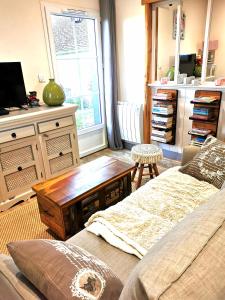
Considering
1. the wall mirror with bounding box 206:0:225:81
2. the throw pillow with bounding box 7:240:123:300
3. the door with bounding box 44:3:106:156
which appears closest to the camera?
the throw pillow with bounding box 7:240:123:300

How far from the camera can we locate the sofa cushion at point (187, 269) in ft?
1.58

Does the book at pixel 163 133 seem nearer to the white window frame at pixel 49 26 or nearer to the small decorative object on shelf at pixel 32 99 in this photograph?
the white window frame at pixel 49 26

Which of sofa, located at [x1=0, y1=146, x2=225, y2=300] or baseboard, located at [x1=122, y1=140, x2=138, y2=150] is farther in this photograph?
baseboard, located at [x1=122, y1=140, x2=138, y2=150]

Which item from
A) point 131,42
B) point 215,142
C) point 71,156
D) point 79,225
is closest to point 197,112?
point 215,142

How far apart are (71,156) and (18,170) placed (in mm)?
663

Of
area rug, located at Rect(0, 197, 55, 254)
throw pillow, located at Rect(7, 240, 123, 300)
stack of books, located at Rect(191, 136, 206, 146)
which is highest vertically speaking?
throw pillow, located at Rect(7, 240, 123, 300)

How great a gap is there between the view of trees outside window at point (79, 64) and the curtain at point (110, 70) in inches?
6.5

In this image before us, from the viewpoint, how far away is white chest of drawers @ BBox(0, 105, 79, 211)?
2145 millimetres

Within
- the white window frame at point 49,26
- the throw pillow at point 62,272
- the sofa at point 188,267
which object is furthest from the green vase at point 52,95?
the sofa at point 188,267

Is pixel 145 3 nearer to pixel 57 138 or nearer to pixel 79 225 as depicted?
pixel 57 138

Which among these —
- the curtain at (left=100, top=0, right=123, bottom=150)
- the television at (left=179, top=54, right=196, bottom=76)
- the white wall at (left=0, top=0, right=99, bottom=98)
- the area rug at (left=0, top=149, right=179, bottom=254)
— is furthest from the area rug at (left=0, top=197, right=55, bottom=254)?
the television at (left=179, top=54, right=196, bottom=76)

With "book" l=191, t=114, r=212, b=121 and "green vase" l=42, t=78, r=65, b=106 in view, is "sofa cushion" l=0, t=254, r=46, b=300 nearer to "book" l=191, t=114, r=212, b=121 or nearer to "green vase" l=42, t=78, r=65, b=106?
"green vase" l=42, t=78, r=65, b=106

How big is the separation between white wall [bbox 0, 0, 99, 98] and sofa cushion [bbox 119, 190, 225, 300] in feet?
8.46

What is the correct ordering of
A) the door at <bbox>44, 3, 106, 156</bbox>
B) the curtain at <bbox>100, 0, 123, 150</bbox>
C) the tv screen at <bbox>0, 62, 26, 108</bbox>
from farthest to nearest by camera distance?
the curtain at <bbox>100, 0, 123, 150</bbox> → the door at <bbox>44, 3, 106, 156</bbox> → the tv screen at <bbox>0, 62, 26, 108</bbox>
